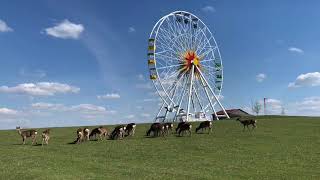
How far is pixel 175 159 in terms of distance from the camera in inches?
1078

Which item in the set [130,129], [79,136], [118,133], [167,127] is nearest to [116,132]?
[118,133]

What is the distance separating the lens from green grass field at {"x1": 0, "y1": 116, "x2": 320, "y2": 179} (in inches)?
888

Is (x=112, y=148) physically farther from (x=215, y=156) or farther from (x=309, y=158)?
(x=309, y=158)

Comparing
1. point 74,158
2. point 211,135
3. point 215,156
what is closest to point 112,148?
point 74,158

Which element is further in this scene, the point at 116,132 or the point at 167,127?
the point at 167,127

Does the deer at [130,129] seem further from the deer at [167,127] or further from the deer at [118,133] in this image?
the deer at [167,127]

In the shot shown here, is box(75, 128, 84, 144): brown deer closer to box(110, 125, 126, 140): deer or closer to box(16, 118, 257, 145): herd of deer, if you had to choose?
box(16, 118, 257, 145): herd of deer

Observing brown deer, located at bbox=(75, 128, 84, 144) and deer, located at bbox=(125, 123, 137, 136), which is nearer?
brown deer, located at bbox=(75, 128, 84, 144)

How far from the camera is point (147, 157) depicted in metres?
28.4

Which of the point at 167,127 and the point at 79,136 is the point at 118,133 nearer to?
the point at 79,136

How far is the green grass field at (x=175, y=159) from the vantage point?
2255cm

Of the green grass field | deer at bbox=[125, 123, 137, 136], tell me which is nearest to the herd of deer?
deer at bbox=[125, 123, 137, 136]

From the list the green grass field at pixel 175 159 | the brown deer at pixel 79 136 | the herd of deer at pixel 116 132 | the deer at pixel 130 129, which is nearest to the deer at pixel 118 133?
the herd of deer at pixel 116 132

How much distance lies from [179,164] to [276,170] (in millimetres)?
5097
